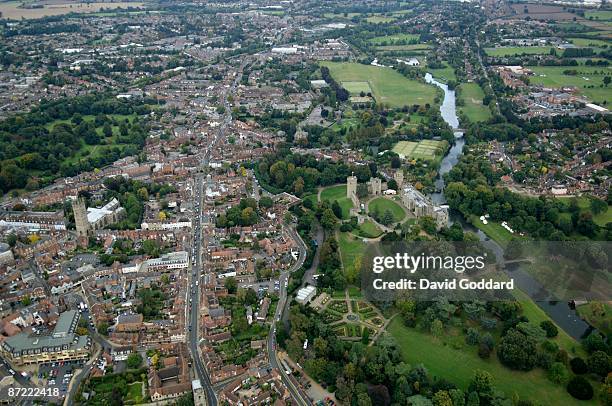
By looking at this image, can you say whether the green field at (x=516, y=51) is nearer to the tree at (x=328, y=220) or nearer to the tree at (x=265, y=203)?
the tree at (x=328, y=220)

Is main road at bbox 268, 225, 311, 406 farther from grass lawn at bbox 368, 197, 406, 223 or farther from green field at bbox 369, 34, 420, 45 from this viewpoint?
green field at bbox 369, 34, 420, 45

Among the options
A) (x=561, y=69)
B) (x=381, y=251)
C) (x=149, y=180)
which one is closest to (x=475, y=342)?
(x=381, y=251)

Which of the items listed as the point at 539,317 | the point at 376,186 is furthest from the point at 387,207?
the point at 539,317

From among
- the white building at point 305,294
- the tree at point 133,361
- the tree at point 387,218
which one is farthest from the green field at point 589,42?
the tree at point 133,361

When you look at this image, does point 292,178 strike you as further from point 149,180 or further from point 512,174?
point 512,174

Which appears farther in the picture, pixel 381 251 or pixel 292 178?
pixel 292 178

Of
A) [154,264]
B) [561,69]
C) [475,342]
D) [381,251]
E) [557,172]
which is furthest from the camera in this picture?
[561,69]

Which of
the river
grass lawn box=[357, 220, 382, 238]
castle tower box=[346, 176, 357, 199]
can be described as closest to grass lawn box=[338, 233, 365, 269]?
grass lawn box=[357, 220, 382, 238]
